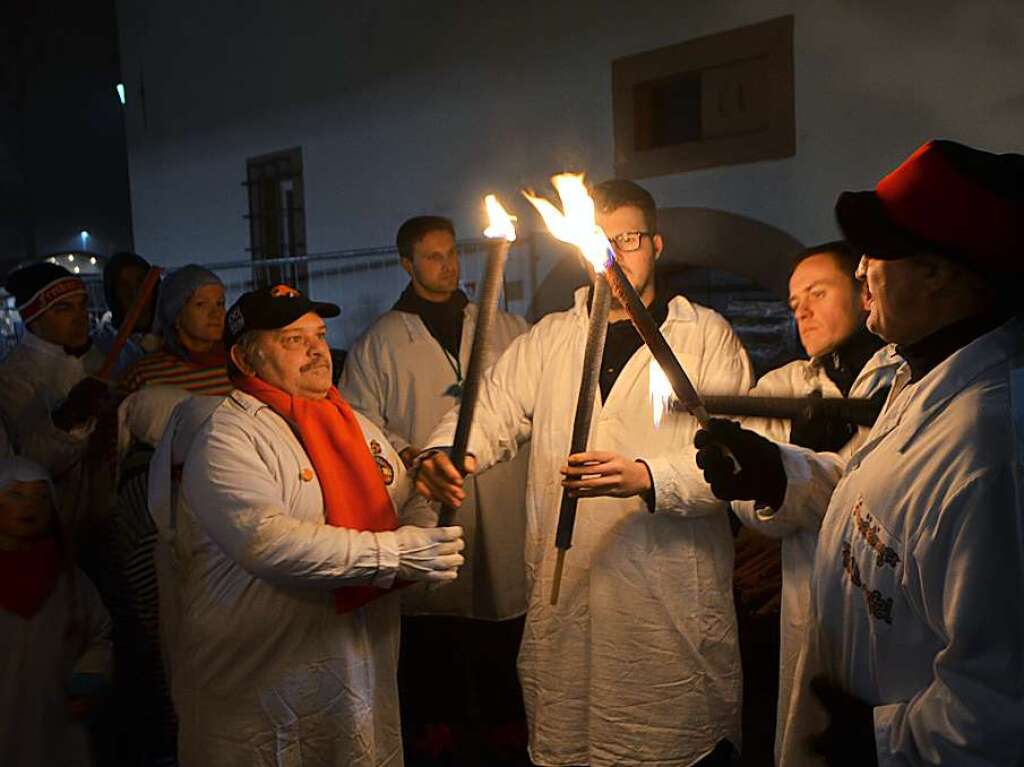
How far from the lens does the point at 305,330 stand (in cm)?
313

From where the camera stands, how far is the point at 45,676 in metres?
3.69

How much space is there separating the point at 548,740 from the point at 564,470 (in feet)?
3.69

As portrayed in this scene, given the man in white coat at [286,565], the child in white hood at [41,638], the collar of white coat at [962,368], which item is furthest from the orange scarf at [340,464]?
the collar of white coat at [962,368]

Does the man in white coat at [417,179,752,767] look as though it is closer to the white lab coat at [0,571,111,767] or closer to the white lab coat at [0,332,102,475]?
the white lab coat at [0,571,111,767]

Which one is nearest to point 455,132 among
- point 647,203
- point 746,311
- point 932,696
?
point 746,311

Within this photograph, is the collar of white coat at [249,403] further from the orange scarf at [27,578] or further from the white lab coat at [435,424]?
the white lab coat at [435,424]

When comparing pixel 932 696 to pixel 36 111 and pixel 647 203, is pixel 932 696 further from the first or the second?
pixel 36 111

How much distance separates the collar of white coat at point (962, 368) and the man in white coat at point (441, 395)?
9.77 feet

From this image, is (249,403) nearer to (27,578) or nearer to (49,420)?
(27,578)

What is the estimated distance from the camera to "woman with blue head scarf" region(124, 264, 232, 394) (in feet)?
14.3

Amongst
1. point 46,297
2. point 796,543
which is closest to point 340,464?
point 796,543

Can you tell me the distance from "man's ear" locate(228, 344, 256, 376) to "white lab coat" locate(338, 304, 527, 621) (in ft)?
5.29

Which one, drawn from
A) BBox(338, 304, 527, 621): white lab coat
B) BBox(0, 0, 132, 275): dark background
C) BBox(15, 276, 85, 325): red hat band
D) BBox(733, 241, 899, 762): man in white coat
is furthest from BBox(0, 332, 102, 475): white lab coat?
BBox(0, 0, 132, 275): dark background

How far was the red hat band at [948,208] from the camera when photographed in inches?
68.7
